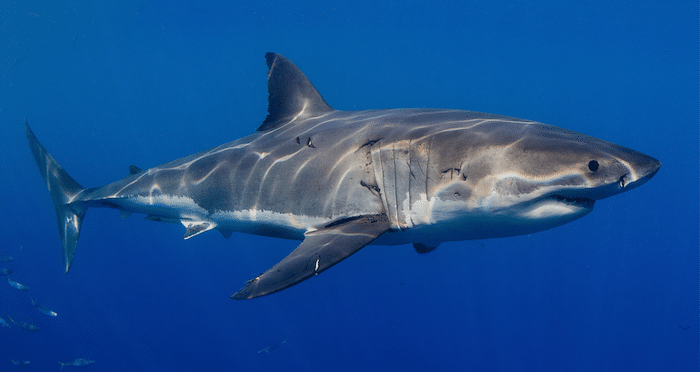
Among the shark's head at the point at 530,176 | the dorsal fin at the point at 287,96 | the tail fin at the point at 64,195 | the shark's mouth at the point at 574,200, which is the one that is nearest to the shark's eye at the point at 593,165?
the shark's head at the point at 530,176

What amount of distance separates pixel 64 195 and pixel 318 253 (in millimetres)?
5372

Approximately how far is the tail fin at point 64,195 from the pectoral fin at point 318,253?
4.83 m

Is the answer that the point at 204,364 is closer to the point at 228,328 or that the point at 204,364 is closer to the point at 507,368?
the point at 228,328

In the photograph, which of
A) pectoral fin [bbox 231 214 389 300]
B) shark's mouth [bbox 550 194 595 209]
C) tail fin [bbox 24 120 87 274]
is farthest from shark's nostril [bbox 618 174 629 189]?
tail fin [bbox 24 120 87 274]

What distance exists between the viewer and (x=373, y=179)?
2.79 m

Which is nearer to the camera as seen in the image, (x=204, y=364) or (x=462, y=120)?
(x=462, y=120)

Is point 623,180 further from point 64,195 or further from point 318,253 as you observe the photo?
point 64,195

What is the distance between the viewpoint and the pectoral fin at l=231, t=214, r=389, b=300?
2.08 m

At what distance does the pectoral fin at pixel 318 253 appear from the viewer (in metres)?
2.08

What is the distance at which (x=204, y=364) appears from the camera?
57.8 ft

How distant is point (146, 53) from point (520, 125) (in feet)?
149

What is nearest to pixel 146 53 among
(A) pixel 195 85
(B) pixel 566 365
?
(A) pixel 195 85

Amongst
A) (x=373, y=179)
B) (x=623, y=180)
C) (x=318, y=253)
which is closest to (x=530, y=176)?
(x=623, y=180)

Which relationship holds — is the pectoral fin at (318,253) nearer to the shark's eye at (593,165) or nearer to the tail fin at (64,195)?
the shark's eye at (593,165)
